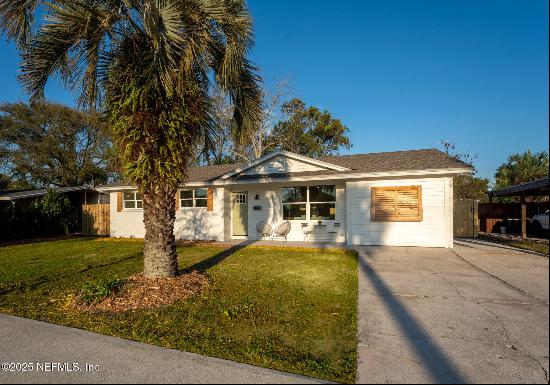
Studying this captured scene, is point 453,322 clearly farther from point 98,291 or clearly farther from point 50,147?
point 50,147

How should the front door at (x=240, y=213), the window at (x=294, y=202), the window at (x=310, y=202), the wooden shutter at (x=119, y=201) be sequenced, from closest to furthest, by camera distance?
the window at (x=310, y=202)
the window at (x=294, y=202)
the front door at (x=240, y=213)
the wooden shutter at (x=119, y=201)

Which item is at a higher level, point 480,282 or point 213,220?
point 213,220

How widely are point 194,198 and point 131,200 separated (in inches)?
166

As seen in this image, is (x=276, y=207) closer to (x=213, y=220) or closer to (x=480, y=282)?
(x=213, y=220)

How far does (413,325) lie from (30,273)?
9376mm

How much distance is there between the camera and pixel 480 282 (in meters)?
6.47

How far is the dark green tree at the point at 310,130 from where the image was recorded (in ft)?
103

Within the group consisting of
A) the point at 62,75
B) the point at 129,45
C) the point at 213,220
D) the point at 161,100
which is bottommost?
the point at 213,220

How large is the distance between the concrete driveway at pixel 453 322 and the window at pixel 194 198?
8864 mm

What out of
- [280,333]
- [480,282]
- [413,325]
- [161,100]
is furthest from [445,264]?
[161,100]

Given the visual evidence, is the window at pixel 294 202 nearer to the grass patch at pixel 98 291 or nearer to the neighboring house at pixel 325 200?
the neighboring house at pixel 325 200

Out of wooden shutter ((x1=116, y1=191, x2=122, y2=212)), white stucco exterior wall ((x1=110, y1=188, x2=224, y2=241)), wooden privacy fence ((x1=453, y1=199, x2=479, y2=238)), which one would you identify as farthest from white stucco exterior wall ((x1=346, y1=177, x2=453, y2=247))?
wooden shutter ((x1=116, y1=191, x2=122, y2=212))

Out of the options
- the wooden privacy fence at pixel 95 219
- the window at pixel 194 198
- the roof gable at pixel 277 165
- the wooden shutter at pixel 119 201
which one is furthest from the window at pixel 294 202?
the wooden privacy fence at pixel 95 219

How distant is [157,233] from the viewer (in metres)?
6.34
